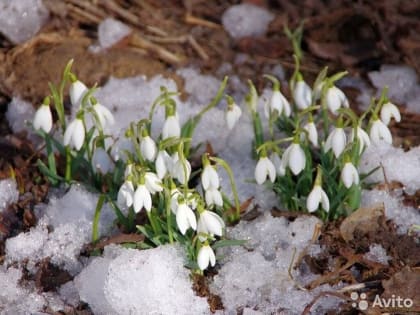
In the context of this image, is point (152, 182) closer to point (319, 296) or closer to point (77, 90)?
point (77, 90)

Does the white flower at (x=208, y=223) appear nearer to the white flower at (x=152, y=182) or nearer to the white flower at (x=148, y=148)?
the white flower at (x=152, y=182)

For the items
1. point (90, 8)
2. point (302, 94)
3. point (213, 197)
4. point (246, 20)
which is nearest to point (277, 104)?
point (302, 94)

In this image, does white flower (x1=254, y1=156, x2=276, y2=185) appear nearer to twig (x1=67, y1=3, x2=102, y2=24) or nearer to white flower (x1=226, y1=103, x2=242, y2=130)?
white flower (x1=226, y1=103, x2=242, y2=130)

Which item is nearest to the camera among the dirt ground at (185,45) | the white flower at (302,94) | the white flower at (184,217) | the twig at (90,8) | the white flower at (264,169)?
the white flower at (184,217)

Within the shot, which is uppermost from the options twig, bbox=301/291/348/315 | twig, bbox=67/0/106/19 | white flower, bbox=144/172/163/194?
twig, bbox=67/0/106/19

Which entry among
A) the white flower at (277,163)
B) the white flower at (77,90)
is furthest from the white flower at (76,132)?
the white flower at (277,163)

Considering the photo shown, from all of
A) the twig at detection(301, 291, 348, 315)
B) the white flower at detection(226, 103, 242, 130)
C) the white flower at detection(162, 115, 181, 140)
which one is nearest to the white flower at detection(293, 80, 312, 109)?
the white flower at detection(226, 103, 242, 130)
